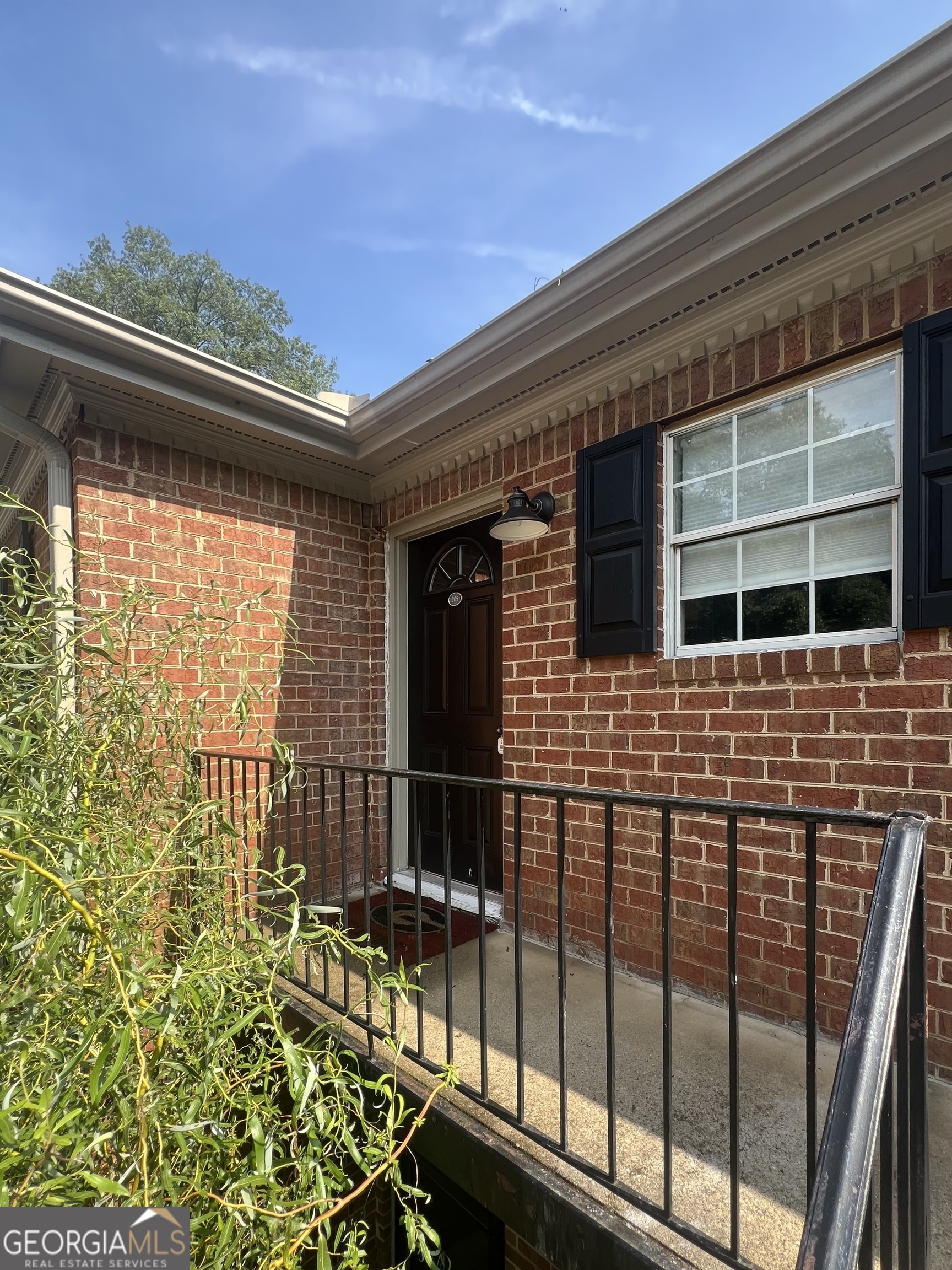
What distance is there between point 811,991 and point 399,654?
320cm

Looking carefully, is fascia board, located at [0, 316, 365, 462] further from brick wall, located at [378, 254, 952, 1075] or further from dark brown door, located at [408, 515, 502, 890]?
brick wall, located at [378, 254, 952, 1075]

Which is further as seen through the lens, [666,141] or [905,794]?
[666,141]

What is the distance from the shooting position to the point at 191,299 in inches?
559

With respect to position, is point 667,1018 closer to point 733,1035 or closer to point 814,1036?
point 733,1035

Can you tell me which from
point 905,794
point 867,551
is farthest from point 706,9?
point 905,794

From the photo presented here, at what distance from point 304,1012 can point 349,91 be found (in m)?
4.71

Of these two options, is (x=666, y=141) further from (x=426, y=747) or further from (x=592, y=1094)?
(x=592, y=1094)

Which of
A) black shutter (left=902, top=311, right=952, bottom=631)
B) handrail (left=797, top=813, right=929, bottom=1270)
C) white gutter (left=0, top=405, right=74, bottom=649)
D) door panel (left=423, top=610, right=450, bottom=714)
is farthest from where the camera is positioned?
door panel (left=423, top=610, right=450, bottom=714)

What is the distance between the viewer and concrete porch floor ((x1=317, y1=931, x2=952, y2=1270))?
134cm

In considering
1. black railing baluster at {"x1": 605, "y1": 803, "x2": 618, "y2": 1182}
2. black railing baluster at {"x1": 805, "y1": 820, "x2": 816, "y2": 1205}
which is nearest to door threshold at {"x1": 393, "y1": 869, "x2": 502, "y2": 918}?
black railing baluster at {"x1": 605, "y1": 803, "x2": 618, "y2": 1182}

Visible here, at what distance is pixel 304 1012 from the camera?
2.19m

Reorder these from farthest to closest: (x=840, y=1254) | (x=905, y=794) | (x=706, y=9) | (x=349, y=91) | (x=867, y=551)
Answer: (x=349, y=91)
(x=706, y=9)
(x=867, y=551)
(x=905, y=794)
(x=840, y=1254)

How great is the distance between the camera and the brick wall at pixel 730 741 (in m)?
1.92

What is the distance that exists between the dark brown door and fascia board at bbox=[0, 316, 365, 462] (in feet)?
2.99
